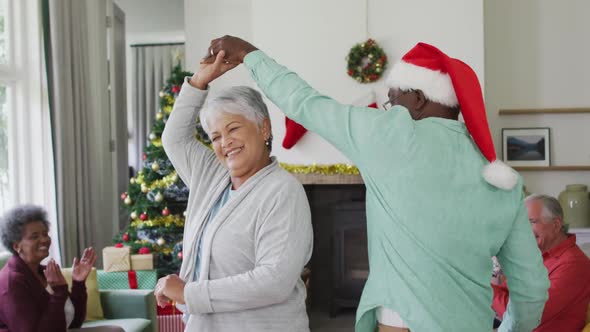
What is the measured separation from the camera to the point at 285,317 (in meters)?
1.27

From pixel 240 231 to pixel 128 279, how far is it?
8.66ft

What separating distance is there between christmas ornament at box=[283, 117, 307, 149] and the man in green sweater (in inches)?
121

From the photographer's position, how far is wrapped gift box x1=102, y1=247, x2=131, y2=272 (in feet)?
12.0

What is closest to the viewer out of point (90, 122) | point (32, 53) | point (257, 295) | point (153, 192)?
point (257, 295)

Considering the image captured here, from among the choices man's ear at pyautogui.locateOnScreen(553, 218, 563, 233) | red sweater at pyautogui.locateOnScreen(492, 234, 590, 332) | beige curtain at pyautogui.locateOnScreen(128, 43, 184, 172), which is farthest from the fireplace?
beige curtain at pyautogui.locateOnScreen(128, 43, 184, 172)

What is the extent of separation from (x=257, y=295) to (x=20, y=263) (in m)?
Answer: 1.59

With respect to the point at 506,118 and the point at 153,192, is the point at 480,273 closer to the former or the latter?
the point at 153,192

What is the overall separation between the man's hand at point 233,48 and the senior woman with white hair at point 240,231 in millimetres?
25

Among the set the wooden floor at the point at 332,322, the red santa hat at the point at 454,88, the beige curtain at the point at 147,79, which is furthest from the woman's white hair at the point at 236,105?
the beige curtain at the point at 147,79

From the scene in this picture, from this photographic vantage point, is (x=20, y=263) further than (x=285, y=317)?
Yes

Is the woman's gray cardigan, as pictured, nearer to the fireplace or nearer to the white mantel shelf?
the white mantel shelf

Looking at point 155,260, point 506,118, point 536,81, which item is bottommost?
point 155,260

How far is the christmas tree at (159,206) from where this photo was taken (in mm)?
4191

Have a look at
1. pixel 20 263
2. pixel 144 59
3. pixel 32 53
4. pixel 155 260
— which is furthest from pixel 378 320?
pixel 144 59
